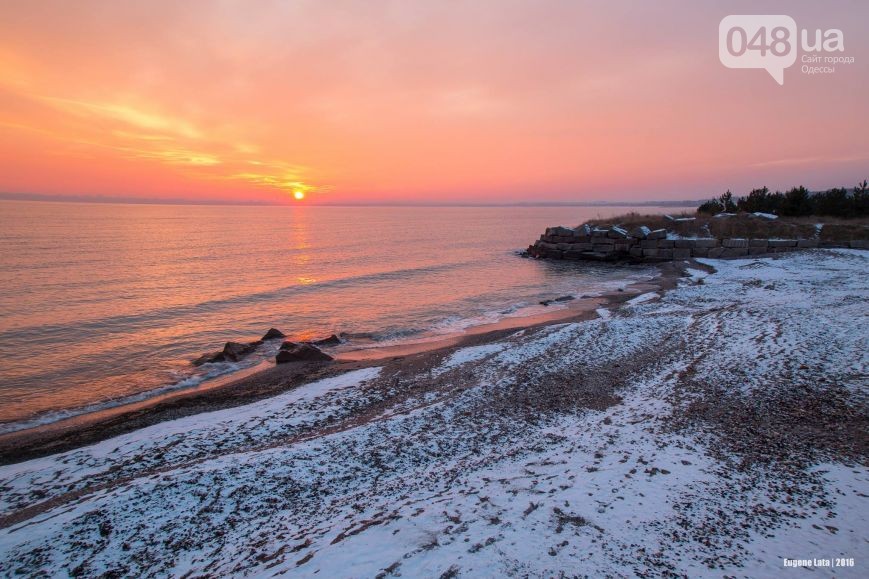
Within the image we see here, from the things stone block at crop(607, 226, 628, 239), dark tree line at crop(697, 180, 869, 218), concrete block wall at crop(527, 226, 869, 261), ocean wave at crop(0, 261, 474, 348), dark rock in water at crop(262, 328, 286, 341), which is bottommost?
dark rock in water at crop(262, 328, 286, 341)

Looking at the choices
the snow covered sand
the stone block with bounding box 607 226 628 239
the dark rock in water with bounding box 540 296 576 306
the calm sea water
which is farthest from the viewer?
the stone block with bounding box 607 226 628 239

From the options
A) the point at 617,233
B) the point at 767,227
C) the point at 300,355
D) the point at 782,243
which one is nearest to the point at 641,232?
the point at 617,233

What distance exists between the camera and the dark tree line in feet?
123

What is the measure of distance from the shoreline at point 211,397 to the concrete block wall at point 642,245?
71.0 ft

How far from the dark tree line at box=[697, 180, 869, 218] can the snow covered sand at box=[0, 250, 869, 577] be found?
124 ft

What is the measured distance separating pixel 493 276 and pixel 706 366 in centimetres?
2345

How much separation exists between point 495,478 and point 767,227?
1567 inches

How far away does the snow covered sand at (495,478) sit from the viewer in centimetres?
455

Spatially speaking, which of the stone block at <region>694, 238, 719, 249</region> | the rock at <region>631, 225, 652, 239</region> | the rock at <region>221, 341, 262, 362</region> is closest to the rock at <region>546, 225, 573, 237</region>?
the rock at <region>631, 225, 652, 239</region>

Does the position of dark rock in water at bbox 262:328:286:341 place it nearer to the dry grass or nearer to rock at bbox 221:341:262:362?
rock at bbox 221:341:262:362

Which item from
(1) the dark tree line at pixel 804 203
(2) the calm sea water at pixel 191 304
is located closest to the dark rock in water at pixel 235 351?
Answer: (2) the calm sea water at pixel 191 304

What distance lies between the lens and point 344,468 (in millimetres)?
6785

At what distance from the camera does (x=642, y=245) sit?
36.6 m

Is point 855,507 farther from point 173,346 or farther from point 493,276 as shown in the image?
point 493,276
